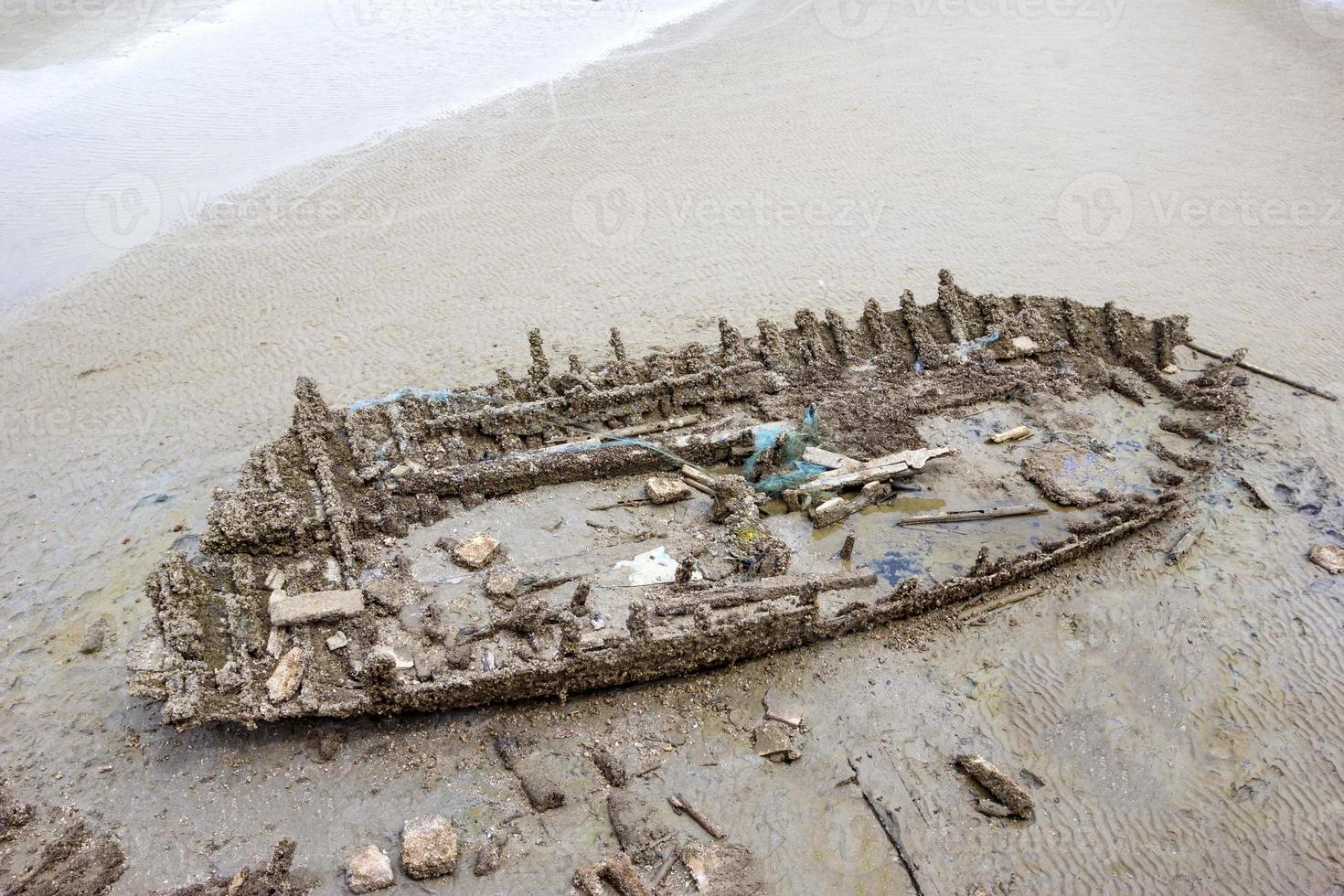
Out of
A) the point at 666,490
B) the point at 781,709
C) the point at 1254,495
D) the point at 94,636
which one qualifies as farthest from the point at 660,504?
the point at 1254,495

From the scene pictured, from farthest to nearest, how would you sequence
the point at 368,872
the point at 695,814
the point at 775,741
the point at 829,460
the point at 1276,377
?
the point at 1276,377
the point at 829,460
the point at 775,741
the point at 695,814
the point at 368,872

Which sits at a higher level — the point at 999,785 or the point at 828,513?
the point at 828,513

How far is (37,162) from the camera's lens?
75.9 ft

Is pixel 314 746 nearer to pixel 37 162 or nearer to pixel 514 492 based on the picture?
pixel 514 492

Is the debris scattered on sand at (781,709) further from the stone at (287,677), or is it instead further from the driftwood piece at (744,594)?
the stone at (287,677)

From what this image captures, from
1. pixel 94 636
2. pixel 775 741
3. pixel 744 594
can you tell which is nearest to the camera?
pixel 775 741

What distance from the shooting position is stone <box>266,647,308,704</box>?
8602 mm

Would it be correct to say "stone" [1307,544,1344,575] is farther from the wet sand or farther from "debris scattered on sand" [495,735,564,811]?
"debris scattered on sand" [495,735,564,811]

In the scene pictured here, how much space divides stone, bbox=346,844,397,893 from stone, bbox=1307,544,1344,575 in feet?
39.2

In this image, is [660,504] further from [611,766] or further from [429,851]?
[429,851]

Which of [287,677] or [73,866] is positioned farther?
[287,677]

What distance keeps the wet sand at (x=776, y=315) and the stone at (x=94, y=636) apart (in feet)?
0.80

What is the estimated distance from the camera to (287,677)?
8766 mm

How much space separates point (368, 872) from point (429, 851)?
60 cm
